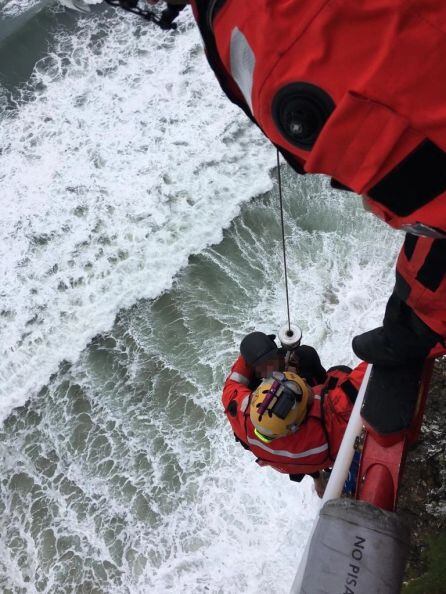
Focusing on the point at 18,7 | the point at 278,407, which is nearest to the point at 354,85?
the point at 278,407

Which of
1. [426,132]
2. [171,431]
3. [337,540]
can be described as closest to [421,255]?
[426,132]

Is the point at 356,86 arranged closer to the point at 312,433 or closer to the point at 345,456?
the point at 345,456

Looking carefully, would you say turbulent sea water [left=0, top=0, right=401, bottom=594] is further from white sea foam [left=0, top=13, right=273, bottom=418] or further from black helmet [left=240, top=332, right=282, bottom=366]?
black helmet [left=240, top=332, right=282, bottom=366]

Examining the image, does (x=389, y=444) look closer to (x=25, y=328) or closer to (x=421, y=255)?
(x=421, y=255)

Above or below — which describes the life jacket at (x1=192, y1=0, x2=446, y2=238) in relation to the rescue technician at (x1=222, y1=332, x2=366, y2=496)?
above

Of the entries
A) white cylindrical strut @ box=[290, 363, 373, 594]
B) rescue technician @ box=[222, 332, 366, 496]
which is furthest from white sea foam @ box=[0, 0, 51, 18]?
white cylindrical strut @ box=[290, 363, 373, 594]

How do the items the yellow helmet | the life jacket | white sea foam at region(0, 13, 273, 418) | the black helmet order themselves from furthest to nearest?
white sea foam at region(0, 13, 273, 418)
the black helmet
the yellow helmet
the life jacket
